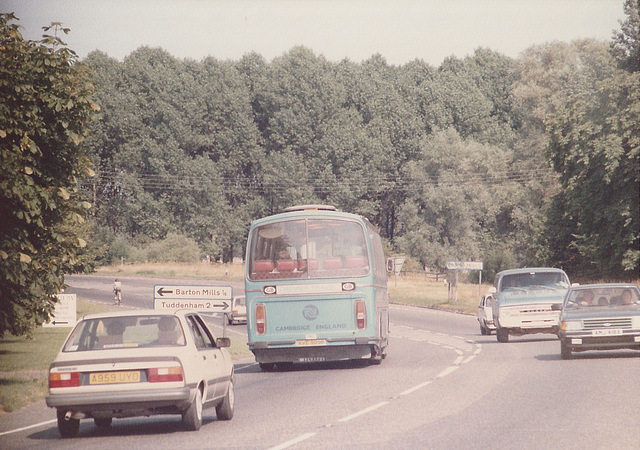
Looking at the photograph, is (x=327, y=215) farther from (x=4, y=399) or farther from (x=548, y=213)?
(x=548, y=213)

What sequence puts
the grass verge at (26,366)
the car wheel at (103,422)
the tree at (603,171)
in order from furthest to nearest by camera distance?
the tree at (603,171) < the grass verge at (26,366) < the car wheel at (103,422)

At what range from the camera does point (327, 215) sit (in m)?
23.0

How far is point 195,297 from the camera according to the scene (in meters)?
28.2

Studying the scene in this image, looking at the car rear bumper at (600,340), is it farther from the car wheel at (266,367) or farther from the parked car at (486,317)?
the parked car at (486,317)

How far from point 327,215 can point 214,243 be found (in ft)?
283

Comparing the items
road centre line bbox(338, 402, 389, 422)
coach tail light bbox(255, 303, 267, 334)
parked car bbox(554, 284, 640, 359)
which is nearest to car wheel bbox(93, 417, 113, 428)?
road centre line bbox(338, 402, 389, 422)

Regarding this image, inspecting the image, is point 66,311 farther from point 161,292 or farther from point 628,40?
point 628,40

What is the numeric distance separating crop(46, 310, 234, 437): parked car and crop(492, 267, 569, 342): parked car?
1752 centimetres

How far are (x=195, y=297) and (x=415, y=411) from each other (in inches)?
585

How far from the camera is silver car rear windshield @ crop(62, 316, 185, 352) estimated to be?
12.5m

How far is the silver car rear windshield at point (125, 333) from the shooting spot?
12.5 metres

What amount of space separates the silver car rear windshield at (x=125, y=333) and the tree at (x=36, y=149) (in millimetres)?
4168

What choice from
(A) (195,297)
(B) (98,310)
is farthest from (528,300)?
(B) (98,310)

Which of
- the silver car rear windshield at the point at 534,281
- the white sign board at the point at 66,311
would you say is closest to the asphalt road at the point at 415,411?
the silver car rear windshield at the point at 534,281
